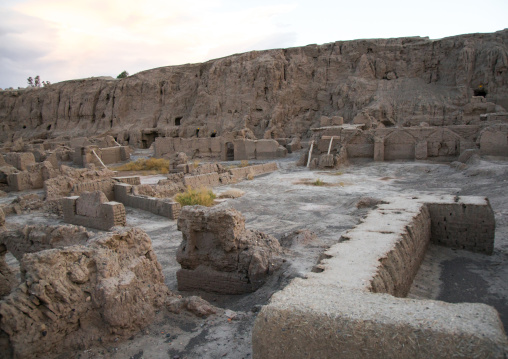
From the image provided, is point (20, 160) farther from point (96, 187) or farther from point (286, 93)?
point (286, 93)

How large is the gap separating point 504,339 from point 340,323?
1041 millimetres

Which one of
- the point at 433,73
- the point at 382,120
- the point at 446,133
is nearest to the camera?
the point at 446,133

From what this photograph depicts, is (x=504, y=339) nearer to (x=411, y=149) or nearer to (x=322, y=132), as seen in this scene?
(x=411, y=149)

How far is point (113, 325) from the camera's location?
3.79m

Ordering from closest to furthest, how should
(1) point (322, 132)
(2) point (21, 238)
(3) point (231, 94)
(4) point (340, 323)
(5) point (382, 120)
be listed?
(4) point (340, 323) < (2) point (21, 238) < (1) point (322, 132) < (5) point (382, 120) < (3) point (231, 94)

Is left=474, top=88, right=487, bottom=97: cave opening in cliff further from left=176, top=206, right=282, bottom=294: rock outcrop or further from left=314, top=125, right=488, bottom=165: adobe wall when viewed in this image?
left=176, top=206, right=282, bottom=294: rock outcrop

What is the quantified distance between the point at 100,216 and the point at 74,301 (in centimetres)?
627

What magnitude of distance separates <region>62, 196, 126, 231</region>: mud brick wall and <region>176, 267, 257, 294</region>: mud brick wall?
3551mm

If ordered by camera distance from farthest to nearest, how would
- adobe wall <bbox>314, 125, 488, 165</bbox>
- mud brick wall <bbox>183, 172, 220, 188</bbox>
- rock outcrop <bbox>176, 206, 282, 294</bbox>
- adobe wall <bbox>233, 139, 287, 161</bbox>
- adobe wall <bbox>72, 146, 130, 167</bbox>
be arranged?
adobe wall <bbox>233, 139, 287, 161</bbox> < adobe wall <bbox>72, 146, 130, 167</bbox> < adobe wall <bbox>314, 125, 488, 165</bbox> < mud brick wall <bbox>183, 172, 220, 188</bbox> < rock outcrop <bbox>176, 206, 282, 294</bbox>

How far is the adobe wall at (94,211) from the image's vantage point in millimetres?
9305

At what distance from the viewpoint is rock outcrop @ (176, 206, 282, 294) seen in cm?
554

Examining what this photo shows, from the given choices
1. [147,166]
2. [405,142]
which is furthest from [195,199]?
[405,142]

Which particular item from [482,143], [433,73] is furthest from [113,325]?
[433,73]

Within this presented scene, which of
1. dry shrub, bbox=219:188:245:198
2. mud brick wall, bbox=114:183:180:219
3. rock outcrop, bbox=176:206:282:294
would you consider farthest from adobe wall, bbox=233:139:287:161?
rock outcrop, bbox=176:206:282:294
